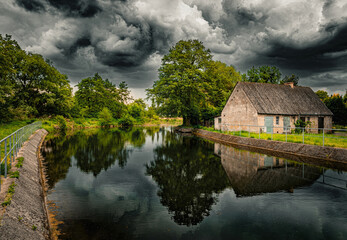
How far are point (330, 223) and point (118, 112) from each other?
75319 millimetres

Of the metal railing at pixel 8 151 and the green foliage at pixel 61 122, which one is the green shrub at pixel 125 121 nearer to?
the green foliage at pixel 61 122

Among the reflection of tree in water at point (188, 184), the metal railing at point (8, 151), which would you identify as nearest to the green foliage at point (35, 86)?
the metal railing at point (8, 151)

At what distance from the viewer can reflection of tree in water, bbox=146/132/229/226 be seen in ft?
20.9

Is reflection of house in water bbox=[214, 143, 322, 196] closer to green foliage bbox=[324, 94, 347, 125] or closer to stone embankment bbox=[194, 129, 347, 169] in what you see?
stone embankment bbox=[194, 129, 347, 169]

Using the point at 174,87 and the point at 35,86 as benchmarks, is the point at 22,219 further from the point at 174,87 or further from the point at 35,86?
the point at 35,86

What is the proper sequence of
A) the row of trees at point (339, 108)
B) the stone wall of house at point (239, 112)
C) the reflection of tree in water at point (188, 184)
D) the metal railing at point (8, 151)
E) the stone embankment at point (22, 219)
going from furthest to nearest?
the row of trees at point (339, 108), the stone wall of house at point (239, 112), the metal railing at point (8, 151), the reflection of tree in water at point (188, 184), the stone embankment at point (22, 219)

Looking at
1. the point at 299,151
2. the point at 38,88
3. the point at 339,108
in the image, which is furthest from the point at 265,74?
the point at 38,88

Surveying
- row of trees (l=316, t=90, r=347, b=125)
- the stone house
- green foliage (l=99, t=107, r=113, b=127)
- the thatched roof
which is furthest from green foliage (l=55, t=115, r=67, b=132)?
row of trees (l=316, t=90, r=347, b=125)

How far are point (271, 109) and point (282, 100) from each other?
4.26 m

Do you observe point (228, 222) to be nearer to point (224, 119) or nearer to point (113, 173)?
point (113, 173)

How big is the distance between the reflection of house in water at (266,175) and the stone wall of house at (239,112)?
1437 cm

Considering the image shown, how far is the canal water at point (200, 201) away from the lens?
530 centimetres

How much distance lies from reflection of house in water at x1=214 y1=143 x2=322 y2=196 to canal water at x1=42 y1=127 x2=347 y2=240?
4 cm

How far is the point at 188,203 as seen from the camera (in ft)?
22.7
